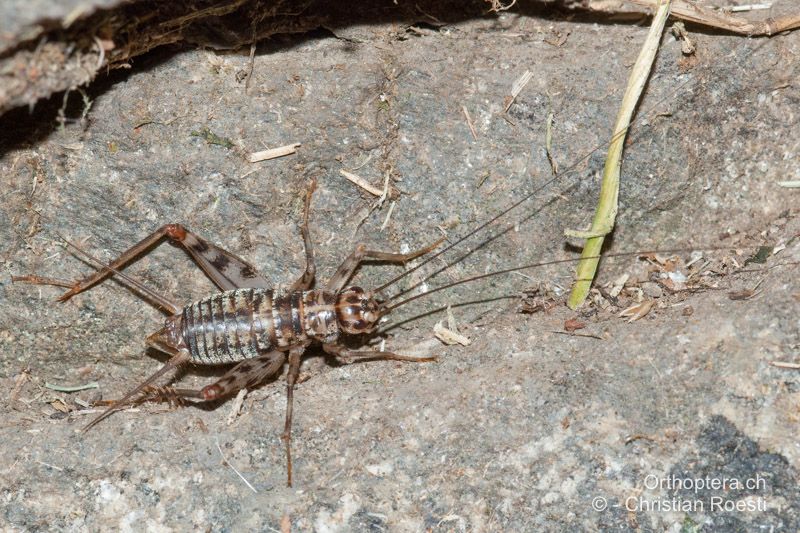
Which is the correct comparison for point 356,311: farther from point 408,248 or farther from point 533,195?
point 533,195

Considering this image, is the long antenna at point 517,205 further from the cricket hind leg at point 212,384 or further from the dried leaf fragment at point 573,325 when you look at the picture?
the cricket hind leg at point 212,384

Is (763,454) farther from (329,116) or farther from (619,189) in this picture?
(329,116)

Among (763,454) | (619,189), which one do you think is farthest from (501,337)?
(763,454)

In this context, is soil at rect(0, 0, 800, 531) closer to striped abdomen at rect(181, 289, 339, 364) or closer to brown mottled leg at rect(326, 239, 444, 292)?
brown mottled leg at rect(326, 239, 444, 292)

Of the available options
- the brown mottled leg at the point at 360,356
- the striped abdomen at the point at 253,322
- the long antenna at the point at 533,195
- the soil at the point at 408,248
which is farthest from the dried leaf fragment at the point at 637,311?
the striped abdomen at the point at 253,322

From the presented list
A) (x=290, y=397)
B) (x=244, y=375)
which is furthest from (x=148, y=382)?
(x=290, y=397)
